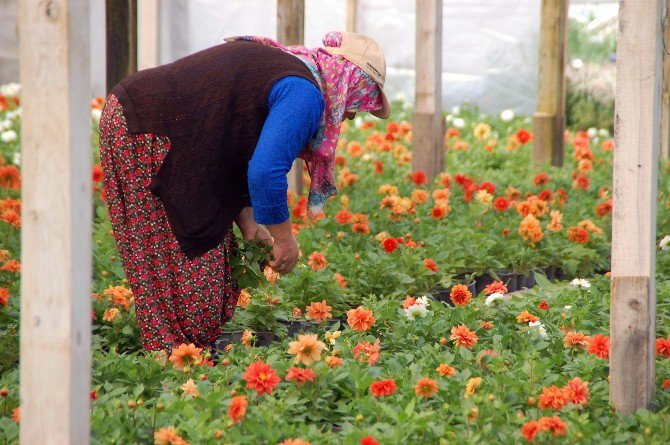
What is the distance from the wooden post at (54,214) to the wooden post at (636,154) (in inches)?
48.3

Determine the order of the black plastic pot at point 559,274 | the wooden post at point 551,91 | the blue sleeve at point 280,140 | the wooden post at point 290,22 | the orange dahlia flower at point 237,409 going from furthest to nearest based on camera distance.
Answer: the wooden post at point 551,91, the wooden post at point 290,22, the black plastic pot at point 559,274, the blue sleeve at point 280,140, the orange dahlia flower at point 237,409

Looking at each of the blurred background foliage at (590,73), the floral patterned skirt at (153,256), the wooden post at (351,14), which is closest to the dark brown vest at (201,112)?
the floral patterned skirt at (153,256)

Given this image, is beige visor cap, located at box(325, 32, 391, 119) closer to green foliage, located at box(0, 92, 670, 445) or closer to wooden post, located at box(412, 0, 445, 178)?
green foliage, located at box(0, 92, 670, 445)

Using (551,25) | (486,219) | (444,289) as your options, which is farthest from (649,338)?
(551,25)

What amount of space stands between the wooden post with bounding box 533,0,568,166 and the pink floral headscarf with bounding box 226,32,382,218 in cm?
429

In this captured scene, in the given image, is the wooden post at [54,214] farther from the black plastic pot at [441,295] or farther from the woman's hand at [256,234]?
the black plastic pot at [441,295]

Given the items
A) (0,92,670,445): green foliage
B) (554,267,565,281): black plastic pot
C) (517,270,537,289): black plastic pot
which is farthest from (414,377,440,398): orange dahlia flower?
(554,267,565,281): black plastic pot

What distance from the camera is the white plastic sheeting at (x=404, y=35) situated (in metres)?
10.1

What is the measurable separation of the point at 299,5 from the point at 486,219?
1414 millimetres

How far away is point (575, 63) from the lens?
10219 millimetres

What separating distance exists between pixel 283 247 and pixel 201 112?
0.46 m

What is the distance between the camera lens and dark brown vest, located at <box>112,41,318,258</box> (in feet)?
9.66

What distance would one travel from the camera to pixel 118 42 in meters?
4.91

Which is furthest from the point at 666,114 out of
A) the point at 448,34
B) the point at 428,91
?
the point at 448,34
